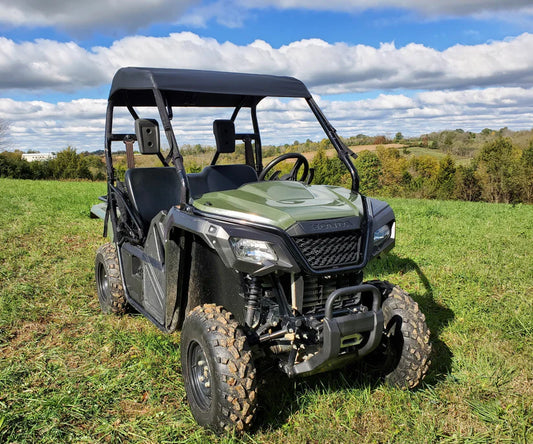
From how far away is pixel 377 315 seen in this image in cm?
270

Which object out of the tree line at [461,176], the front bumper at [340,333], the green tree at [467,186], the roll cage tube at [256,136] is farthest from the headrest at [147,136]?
the green tree at [467,186]

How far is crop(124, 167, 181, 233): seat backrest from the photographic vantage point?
4305 mm

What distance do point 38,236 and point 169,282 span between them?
19.3 ft

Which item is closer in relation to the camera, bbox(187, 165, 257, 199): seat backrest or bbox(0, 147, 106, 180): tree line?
bbox(187, 165, 257, 199): seat backrest

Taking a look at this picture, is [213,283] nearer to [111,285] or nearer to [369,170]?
[111,285]

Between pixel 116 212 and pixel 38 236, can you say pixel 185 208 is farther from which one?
pixel 38 236

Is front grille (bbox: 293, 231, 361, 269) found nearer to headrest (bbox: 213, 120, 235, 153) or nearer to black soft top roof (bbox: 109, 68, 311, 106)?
black soft top roof (bbox: 109, 68, 311, 106)

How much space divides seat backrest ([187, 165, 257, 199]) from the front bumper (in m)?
1.91

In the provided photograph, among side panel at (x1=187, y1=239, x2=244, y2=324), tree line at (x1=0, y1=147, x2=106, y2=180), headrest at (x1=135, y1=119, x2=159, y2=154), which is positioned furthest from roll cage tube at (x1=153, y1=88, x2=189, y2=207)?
tree line at (x1=0, y1=147, x2=106, y2=180)

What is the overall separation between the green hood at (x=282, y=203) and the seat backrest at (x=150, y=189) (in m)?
1.24

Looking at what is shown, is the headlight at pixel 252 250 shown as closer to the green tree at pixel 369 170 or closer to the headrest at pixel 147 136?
the headrest at pixel 147 136

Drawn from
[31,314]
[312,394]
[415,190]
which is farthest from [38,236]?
[415,190]

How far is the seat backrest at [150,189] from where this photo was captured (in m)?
4.30

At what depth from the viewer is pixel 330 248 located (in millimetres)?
2781
